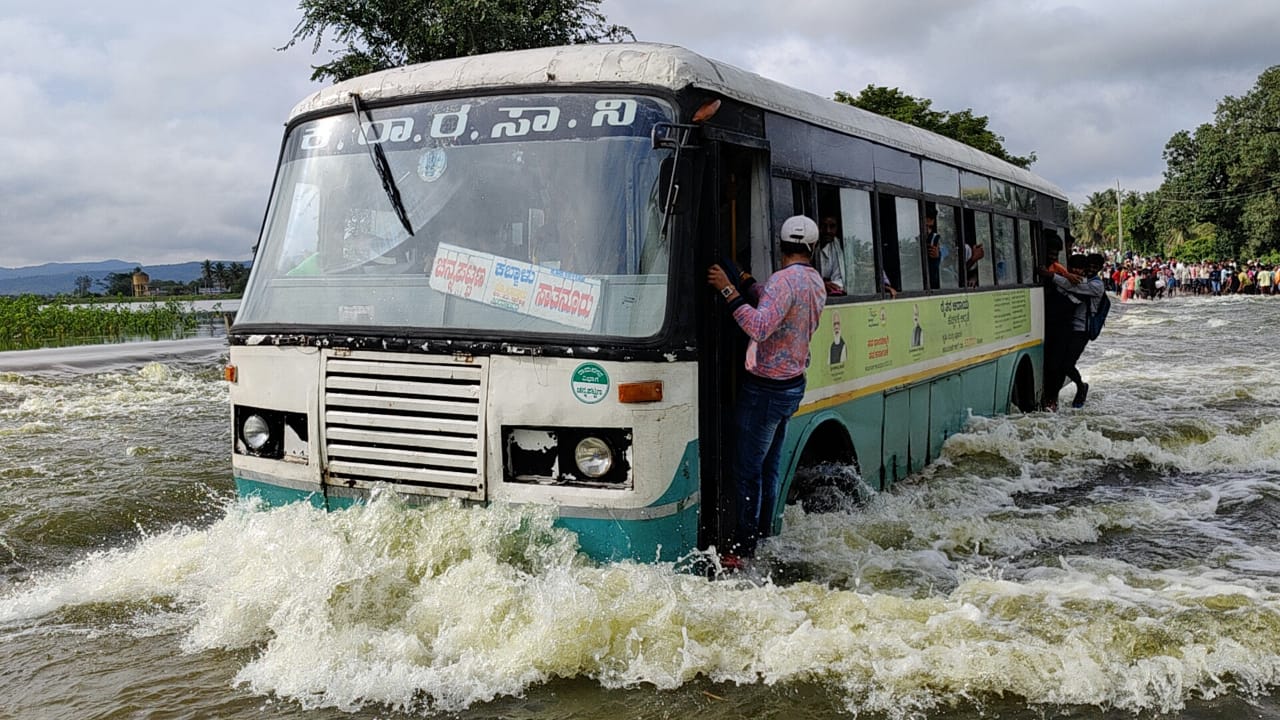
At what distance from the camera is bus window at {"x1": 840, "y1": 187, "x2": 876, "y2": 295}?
7.11 meters

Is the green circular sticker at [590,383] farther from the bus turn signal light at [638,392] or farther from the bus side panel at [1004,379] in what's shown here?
the bus side panel at [1004,379]

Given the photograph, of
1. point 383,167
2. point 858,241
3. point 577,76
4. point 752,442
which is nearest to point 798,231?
point 752,442

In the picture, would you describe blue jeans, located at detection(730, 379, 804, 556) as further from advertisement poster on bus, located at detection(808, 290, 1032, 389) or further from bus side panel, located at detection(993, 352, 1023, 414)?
bus side panel, located at detection(993, 352, 1023, 414)

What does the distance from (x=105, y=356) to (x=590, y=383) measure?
71.6 feet

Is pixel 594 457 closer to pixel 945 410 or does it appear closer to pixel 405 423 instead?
pixel 405 423

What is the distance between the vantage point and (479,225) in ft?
17.0

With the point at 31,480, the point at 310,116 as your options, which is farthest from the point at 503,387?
the point at 31,480

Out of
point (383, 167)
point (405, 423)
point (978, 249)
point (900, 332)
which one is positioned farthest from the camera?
point (978, 249)

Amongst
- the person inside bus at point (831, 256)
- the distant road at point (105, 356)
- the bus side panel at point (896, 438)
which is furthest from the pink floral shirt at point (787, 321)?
the distant road at point (105, 356)

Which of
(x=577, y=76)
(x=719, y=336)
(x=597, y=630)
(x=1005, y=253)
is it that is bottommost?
(x=597, y=630)

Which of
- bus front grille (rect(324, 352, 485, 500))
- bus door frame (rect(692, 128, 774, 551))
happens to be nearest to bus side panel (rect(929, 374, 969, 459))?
bus door frame (rect(692, 128, 774, 551))

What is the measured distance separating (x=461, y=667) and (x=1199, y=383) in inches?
662

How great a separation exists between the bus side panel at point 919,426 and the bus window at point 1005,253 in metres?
3.02

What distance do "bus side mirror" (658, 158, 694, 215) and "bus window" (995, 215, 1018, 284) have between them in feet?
23.6
